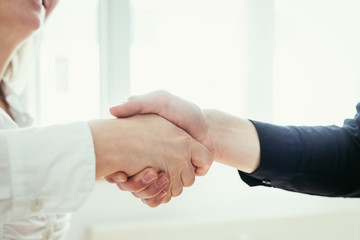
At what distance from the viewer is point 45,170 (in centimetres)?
60

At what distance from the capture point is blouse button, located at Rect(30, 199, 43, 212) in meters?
0.59

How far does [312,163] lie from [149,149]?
524 mm

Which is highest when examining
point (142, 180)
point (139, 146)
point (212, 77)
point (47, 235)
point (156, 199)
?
point (212, 77)

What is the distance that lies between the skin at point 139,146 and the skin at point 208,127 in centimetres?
2

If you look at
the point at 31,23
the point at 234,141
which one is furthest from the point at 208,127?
the point at 31,23

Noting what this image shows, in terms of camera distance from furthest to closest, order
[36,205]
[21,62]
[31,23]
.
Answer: [21,62]
[31,23]
[36,205]

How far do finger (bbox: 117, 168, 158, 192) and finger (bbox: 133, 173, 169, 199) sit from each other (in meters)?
0.03

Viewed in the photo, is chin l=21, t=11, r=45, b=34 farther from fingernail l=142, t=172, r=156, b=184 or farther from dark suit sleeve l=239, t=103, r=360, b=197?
dark suit sleeve l=239, t=103, r=360, b=197

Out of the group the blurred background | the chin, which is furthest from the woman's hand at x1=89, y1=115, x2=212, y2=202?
the blurred background

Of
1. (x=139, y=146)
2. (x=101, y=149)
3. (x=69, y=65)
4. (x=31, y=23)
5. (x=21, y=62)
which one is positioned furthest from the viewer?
(x=69, y=65)

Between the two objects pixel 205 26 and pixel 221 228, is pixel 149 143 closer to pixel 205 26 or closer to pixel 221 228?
pixel 221 228

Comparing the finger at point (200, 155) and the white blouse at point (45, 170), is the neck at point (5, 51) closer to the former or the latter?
the white blouse at point (45, 170)

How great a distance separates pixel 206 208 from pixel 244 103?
71 cm

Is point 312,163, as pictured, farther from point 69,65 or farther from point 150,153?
point 69,65
